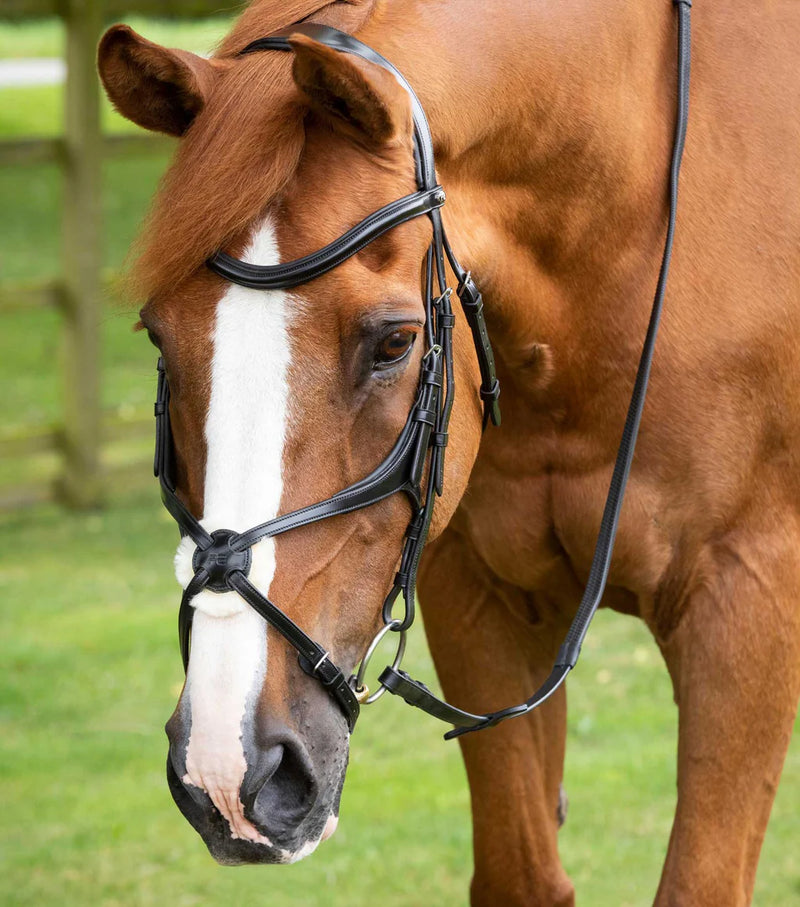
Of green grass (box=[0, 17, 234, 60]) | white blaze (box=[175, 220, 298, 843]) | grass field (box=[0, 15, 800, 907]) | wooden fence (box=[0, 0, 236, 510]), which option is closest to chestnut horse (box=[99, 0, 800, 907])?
white blaze (box=[175, 220, 298, 843])

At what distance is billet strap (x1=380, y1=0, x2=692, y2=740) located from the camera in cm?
221

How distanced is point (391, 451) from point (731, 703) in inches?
34.1

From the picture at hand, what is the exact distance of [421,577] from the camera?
9.11ft

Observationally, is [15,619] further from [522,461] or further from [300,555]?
[300,555]

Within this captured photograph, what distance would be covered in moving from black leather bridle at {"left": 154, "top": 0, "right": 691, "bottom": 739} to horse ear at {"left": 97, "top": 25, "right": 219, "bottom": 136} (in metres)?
0.12

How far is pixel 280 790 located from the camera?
5.85ft

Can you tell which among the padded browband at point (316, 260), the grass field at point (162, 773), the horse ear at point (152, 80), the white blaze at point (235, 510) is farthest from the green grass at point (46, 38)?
the white blaze at point (235, 510)

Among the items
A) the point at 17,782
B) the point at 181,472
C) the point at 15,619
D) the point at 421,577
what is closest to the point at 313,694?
the point at 181,472

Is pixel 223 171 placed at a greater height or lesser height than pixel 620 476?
greater

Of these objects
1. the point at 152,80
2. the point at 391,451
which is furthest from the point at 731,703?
the point at 152,80

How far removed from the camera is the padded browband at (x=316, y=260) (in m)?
1.75

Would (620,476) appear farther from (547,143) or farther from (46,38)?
(46,38)

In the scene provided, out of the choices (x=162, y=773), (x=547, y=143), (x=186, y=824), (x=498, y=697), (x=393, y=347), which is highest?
(x=547, y=143)

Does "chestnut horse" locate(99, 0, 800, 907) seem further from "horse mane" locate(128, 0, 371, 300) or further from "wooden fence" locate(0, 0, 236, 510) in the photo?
"wooden fence" locate(0, 0, 236, 510)
